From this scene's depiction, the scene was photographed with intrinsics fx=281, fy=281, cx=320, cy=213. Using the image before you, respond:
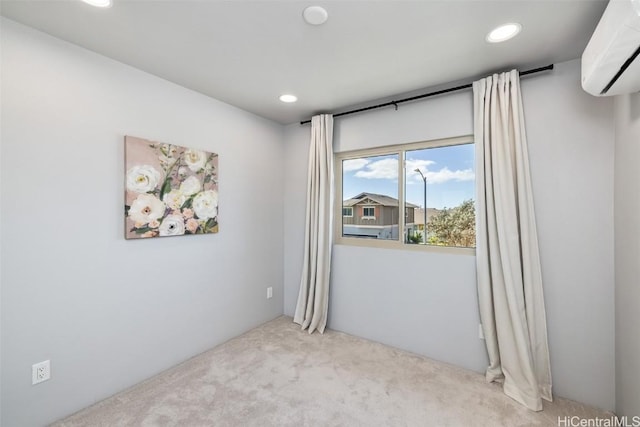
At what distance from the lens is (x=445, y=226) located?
8.43ft

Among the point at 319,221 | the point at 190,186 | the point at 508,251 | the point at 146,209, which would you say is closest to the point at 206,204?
the point at 190,186

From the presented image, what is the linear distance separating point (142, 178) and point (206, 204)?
1.90 ft

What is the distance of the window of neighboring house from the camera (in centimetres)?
300

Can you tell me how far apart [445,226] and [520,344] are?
3.39ft

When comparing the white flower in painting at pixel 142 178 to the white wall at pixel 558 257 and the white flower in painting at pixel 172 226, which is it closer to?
the white flower in painting at pixel 172 226

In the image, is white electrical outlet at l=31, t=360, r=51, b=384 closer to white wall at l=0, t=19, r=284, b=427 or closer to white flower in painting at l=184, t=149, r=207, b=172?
white wall at l=0, t=19, r=284, b=427

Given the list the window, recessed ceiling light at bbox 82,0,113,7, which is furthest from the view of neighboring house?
recessed ceiling light at bbox 82,0,113,7

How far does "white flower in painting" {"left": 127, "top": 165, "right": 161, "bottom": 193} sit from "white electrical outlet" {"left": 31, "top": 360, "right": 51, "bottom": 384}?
119 cm

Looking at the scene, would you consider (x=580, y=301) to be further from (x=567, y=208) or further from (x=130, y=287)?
(x=130, y=287)

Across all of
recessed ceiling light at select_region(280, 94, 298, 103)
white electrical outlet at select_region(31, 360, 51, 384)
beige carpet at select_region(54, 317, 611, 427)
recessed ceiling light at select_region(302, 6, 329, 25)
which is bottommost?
beige carpet at select_region(54, 317, 611, 427)

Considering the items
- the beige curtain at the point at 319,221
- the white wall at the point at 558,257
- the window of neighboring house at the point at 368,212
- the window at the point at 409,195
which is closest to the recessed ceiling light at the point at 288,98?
the beige curtain at the point at 319,221

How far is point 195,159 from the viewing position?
8.20ft

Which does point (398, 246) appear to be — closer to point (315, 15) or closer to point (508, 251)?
point (508, 251)

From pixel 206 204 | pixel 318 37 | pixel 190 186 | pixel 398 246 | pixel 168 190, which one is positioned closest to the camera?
pixel 318 37
